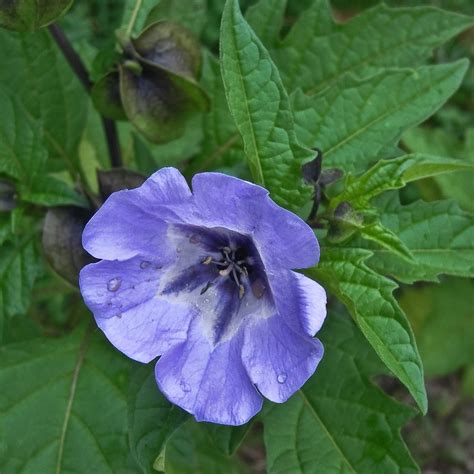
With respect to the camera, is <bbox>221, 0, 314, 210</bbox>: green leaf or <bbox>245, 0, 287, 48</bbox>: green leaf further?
<bbox>245, 0, 287, 48</bbox>: green leaf

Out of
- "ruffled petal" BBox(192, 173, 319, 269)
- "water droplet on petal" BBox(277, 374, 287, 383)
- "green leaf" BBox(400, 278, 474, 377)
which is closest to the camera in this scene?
"ruffled petal" BBox(192, 173, 319, 269)

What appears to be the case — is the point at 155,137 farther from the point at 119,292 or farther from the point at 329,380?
the point at 329,380

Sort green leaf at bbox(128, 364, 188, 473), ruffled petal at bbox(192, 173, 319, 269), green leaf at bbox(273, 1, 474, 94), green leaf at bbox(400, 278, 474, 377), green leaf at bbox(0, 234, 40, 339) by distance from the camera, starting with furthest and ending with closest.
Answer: green leaf at bbox(400, 278, 474, 377) < green leaf at bbox(273, 1, 474, 94) < green leaf at bbox(0, 234, 40, 339) < green leaf at bbox(128, 364, 188, 473) < ruffled petal at bbox(192, 173, 319, 269)

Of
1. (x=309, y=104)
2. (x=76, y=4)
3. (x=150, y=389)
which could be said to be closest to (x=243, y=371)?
(x=150, y=389)

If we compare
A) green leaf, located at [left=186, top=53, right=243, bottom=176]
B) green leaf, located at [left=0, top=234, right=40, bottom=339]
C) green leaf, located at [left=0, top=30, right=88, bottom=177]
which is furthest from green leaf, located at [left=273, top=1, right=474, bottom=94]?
green leaf, located at [left=0, top=234, right=40, bottom=339]

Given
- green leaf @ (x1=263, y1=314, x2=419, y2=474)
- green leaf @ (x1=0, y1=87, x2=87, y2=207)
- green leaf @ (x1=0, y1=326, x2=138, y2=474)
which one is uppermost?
green leaf @ (x1=0, y1=87, x2=87, y2=207)

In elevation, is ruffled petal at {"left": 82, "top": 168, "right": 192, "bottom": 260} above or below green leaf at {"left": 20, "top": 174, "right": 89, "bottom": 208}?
above

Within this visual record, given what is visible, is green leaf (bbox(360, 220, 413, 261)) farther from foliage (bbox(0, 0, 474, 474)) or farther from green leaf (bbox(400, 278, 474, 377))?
green leaf (bbox(400, 278, 474, 377))

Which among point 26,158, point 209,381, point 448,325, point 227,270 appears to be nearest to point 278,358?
point 209,381
